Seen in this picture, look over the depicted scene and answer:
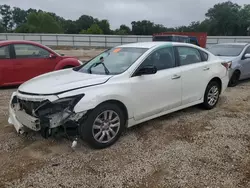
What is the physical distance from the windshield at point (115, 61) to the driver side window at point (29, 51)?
3.30 meters

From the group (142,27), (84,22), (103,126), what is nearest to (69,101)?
(103,126)

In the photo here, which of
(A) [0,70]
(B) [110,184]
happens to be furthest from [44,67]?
(B) [110,184]

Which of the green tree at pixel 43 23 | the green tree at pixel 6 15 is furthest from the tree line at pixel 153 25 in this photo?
the green tree at pixel 6 15

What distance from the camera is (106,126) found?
351 centimetres

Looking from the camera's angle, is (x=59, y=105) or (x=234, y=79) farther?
(x=234, y=79)

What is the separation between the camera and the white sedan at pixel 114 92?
323cm

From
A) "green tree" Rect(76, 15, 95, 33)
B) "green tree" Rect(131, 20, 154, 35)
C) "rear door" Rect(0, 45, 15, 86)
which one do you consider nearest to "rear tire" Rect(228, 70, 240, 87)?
"rear door" Rect(0, 45, 15, 86)

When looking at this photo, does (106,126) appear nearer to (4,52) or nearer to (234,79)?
(4,52)

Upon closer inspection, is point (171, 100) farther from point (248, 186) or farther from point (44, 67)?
point (44, 67)

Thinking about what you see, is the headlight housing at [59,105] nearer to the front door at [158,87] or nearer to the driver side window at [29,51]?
the front door at [158,87]

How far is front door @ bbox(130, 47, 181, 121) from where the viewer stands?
3838 mm

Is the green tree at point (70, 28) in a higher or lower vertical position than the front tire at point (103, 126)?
higher

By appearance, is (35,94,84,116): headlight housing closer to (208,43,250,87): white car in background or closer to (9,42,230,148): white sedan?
(9,42,230,148): white sedan

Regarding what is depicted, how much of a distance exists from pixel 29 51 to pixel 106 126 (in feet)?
15.3
